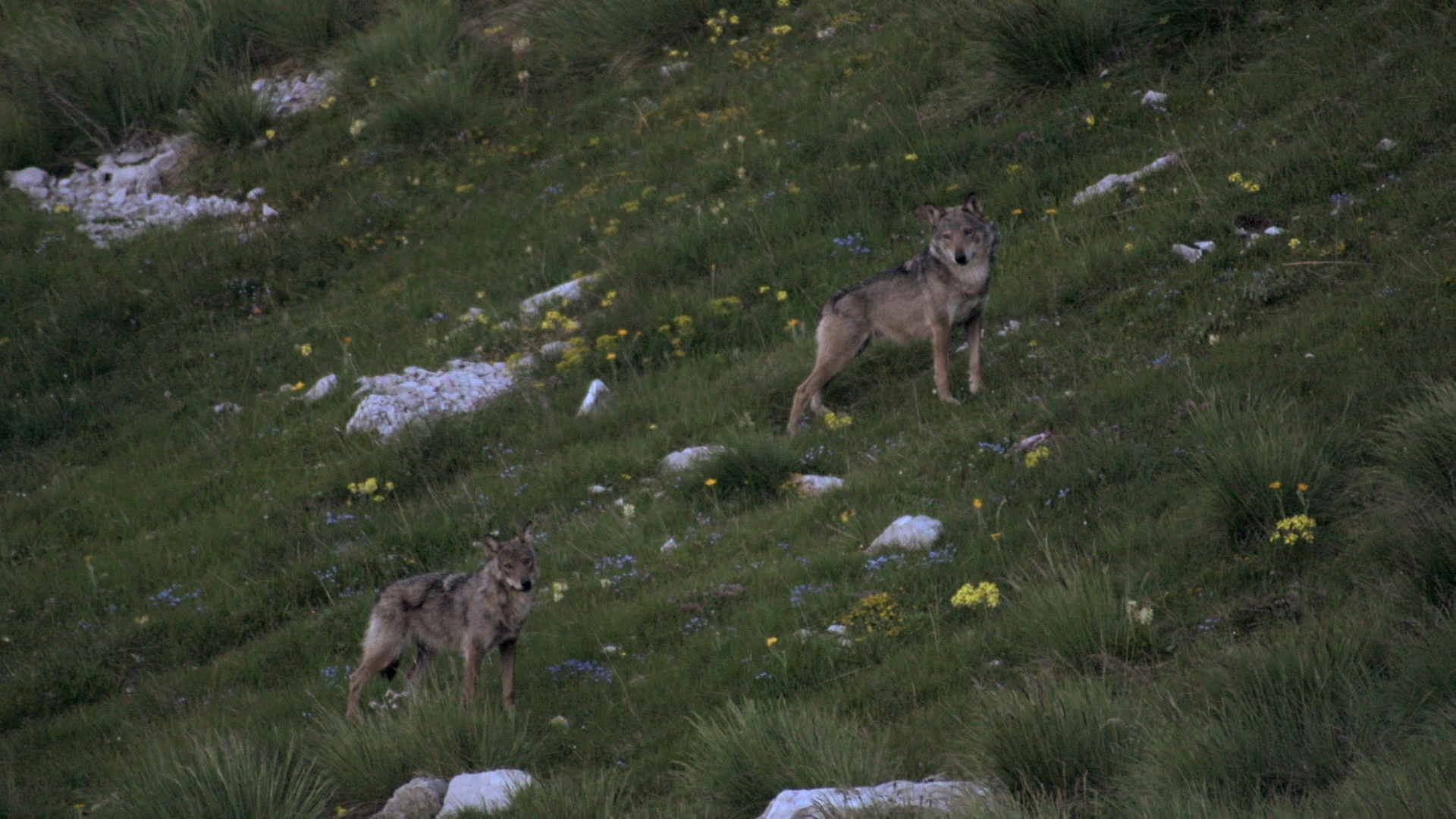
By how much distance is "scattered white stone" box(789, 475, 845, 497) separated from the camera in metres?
9.35

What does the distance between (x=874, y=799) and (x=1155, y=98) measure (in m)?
10.5

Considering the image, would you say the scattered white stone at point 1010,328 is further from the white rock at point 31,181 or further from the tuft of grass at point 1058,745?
the white rock at point 31,181

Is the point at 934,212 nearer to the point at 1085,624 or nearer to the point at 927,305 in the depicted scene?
the point at 927,305

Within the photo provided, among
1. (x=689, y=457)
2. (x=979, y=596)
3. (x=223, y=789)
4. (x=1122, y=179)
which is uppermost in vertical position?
(x=223, y=789)

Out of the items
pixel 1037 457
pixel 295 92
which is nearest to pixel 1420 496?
pixel 1037 457

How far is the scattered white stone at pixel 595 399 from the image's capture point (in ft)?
39.3

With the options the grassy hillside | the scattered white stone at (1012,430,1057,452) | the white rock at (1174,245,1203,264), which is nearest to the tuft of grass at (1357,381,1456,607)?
the grassy hillside

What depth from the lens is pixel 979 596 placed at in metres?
6.99

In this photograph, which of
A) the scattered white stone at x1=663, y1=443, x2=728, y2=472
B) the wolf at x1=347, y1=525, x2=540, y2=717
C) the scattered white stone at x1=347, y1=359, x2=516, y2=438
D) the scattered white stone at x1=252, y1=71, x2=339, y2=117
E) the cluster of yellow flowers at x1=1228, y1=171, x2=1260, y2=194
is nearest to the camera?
the wolf at x1=347, y1=525, x2=540, y2=717

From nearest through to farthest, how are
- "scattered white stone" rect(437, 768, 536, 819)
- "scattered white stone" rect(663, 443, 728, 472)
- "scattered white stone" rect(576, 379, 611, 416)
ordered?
"scattered white stone" rect(437, 768, 536, 819) → "scattered white stone" rect(663, 443, 728, 472) → "scattered white stone" rect(576, 379, 611, 416)

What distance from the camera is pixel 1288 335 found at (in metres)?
9.17

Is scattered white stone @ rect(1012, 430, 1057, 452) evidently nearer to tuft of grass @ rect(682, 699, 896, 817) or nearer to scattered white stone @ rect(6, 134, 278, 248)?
tuft of grass @ rect(682, 699, 896, 817)

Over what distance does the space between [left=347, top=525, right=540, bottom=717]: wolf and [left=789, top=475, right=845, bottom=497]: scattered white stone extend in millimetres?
2229

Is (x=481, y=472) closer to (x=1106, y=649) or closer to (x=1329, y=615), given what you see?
(x=1106, y=649)
